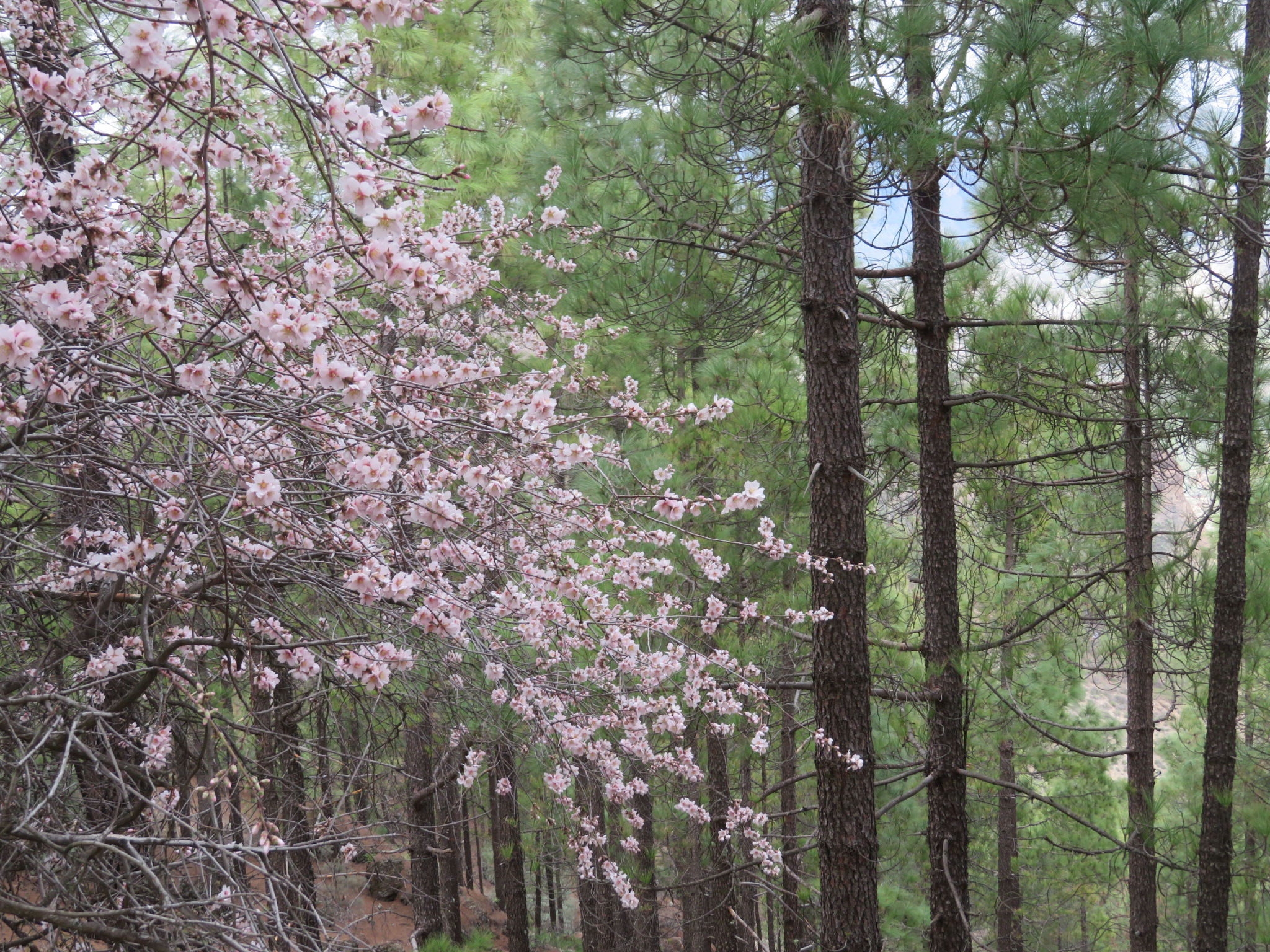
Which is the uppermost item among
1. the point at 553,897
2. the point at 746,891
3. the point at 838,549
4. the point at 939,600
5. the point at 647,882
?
the point at 838,549

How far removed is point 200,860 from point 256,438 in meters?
1.19

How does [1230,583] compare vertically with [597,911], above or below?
above

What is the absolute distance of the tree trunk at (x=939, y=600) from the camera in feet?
15.8

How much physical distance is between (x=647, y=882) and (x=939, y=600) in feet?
Answer: 12.8

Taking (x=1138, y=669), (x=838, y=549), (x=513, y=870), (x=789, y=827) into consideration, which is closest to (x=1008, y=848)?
(x=789, y=827)

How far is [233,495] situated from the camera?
218 centimetres

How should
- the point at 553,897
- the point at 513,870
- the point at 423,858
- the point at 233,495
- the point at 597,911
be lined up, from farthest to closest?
the point at 553,897
the point at 513,870
the point at 597,911
the point at 423,858
the point at 233,495

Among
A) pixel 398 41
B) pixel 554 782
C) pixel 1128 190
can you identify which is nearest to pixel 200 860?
pixel 554 782

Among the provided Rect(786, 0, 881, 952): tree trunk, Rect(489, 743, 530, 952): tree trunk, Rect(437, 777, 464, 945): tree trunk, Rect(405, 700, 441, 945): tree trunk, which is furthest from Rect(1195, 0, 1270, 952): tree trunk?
Rect(437, 777, 464, 945): tree trunk

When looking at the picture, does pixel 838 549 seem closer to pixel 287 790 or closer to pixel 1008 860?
pixel 287 790

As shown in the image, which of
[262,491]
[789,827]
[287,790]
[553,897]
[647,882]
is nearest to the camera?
[262,491]

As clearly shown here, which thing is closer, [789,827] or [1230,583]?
[1230,583]

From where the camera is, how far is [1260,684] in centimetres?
1202

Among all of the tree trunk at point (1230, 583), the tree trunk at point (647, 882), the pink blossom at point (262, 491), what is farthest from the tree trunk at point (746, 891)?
the pink blossom at point (262, 491)
